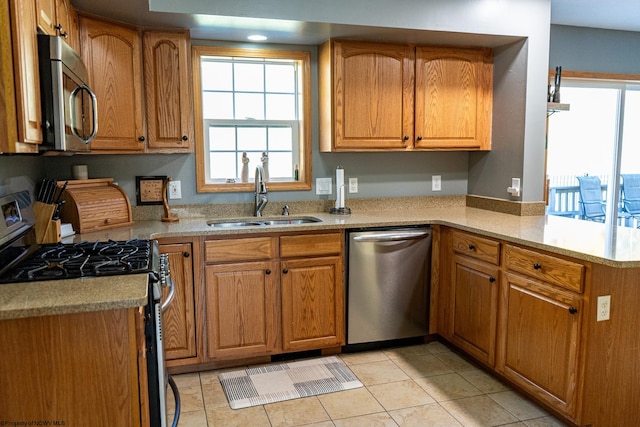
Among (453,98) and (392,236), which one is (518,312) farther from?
(453,98)

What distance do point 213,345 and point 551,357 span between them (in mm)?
1812

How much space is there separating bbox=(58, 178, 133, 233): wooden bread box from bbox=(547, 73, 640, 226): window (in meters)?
3.32

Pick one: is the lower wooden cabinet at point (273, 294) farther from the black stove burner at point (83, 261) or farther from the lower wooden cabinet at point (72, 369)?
the lower wooden cabinet at point (72, 369)

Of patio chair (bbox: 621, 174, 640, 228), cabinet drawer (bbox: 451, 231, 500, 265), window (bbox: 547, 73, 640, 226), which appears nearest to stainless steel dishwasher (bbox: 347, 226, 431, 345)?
cabinet drawer (bbox: 451, 231, 500, 265)

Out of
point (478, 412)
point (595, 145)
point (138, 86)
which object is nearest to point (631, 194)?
point (595, 145)

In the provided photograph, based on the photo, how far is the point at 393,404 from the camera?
102 inches

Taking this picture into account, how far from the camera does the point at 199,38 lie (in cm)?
321

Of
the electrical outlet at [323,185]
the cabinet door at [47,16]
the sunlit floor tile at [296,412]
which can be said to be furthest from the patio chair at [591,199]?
the cabinet door at [47,16]

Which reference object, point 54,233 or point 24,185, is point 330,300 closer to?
point 54,233

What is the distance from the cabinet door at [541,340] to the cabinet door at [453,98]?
125 centimetres

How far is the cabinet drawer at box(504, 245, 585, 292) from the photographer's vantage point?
7.17 feet

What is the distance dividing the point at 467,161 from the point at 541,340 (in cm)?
181

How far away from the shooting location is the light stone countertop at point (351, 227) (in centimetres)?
142

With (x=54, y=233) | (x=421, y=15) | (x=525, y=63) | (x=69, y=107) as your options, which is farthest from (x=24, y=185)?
(x=525, y=63)
